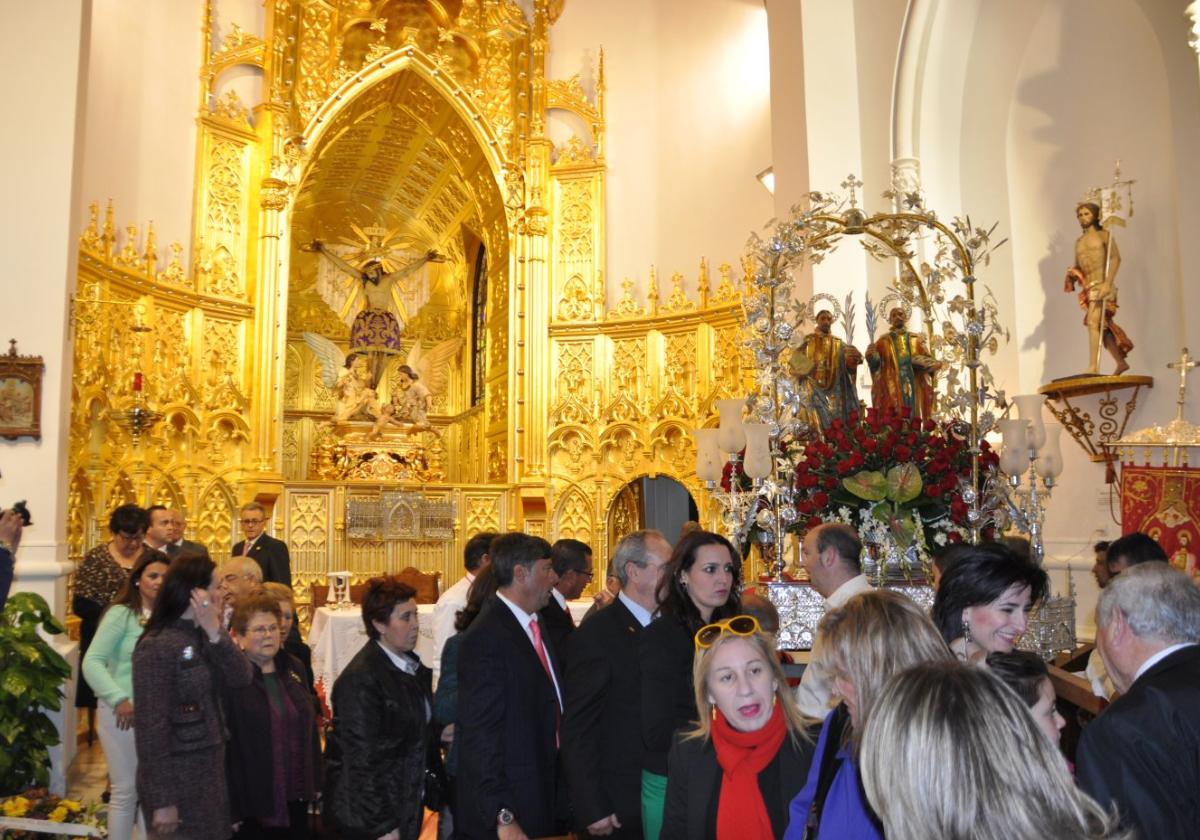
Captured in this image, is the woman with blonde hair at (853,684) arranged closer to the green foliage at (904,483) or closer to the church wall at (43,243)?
the green foliage at (904,483)

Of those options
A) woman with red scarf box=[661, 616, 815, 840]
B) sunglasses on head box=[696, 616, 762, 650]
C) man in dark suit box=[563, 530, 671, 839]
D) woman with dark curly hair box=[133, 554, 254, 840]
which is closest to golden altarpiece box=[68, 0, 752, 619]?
woman with dark curly hair box=[133, 554, 254, 840]

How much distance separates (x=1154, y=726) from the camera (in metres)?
2.20

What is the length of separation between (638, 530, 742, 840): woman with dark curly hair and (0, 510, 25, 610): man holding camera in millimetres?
2590

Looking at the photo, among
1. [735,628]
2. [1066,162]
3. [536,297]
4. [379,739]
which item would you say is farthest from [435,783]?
[536,297]

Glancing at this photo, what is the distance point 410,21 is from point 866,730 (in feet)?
48.2

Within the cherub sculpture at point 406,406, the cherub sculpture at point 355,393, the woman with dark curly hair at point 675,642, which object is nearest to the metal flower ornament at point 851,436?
the woman with dark curly hair at point 675,642

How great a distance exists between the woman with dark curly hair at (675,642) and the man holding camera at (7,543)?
2590mm

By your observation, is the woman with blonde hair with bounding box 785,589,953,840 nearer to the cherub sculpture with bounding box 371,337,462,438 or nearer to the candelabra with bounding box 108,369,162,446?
the candelabra with bounding box 108,369,162,446

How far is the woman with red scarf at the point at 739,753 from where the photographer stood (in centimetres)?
240

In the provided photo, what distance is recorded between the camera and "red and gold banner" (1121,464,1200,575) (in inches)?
227

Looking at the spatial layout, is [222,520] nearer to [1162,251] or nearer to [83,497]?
[83,497]

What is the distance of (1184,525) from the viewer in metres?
5.81

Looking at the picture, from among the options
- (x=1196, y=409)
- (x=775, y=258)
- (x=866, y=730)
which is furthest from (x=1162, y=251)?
(x=866, y=730)

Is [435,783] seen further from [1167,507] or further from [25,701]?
[1167,507]
